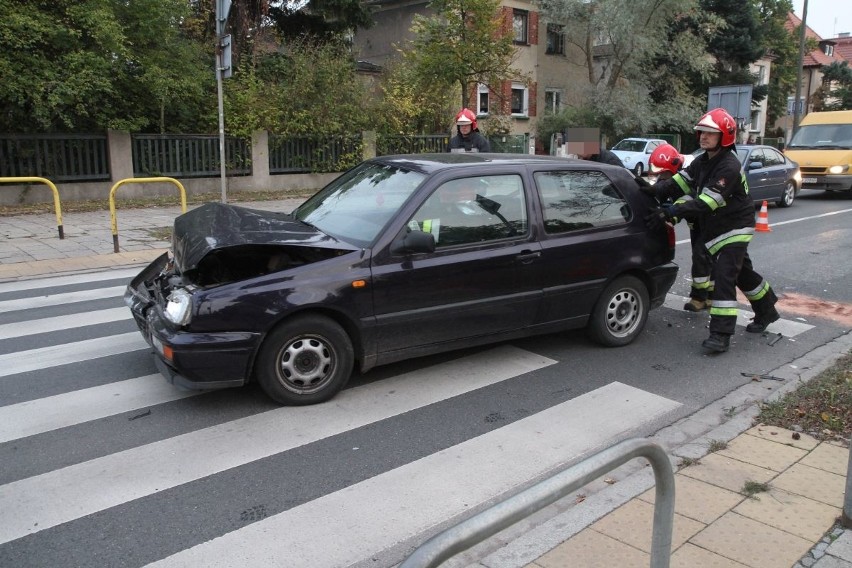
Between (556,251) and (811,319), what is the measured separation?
3508 millimetres

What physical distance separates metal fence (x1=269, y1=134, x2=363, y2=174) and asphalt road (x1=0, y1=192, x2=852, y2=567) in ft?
40.2

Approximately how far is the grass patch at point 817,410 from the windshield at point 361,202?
288 centimetres

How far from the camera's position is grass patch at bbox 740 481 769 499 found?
363 centimetres

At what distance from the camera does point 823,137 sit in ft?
66.5

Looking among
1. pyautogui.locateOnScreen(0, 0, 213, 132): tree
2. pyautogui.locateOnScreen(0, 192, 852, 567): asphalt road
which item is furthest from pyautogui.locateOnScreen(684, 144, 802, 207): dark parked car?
pyautogui.locateOnScreen(0, 0, 213, 132): tree

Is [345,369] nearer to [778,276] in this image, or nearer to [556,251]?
[556,251]

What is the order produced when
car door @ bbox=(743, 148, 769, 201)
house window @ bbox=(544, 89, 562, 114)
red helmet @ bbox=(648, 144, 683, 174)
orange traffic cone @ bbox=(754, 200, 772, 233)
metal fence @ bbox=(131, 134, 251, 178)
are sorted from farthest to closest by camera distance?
house window @ bbox=(544, 89, 562, 114)
metal fence @ bbox=(131, 134, 251, 178)
car door @ bbox=(743, 148, 769, 201)
orange traffic cone @ bbox=(754, 200, 772, 233)
red helmet @ bbox=(648, 144, 683, 174)

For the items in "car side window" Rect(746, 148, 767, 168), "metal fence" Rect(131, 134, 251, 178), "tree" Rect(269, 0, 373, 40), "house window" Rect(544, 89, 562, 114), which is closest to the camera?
"car side window" Rect(746, 148, 767, 168)

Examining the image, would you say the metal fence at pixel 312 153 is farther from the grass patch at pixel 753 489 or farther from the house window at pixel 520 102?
the grass patch at pixel 753 489

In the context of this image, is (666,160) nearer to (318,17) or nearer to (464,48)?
(464,48)

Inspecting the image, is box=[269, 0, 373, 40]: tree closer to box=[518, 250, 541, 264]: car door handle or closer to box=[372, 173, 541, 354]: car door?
box=[372, 173, 541, 354]: car door

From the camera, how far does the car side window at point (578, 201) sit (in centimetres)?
568

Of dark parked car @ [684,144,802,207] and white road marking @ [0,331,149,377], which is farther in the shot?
dark parked car @ [684,144,802,207]

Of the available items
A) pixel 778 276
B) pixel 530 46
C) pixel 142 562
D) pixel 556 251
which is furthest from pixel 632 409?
pixel 530 46
